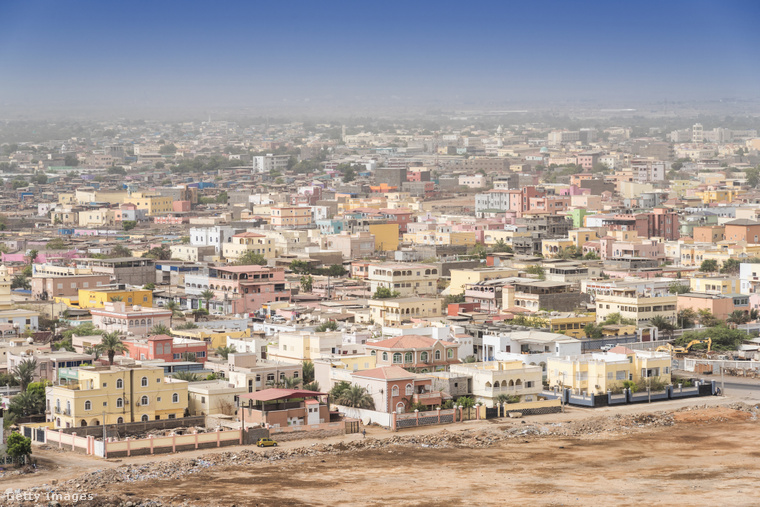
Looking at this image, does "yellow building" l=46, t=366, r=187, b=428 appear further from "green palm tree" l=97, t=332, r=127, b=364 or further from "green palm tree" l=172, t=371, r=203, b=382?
"green palm tree" l=97, t=332, r=127, b=364

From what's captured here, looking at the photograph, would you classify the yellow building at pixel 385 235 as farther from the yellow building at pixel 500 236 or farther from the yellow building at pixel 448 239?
the yellow building at pixel 500 236

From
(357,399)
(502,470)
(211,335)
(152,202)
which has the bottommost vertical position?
(502,470)

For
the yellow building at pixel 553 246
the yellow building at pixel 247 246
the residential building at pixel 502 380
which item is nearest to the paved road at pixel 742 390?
the residential building at pixel 502 380

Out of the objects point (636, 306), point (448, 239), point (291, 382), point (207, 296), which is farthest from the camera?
point (448, 239)

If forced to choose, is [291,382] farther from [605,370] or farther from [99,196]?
[99,196]

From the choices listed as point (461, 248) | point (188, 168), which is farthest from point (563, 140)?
point (461, 248)

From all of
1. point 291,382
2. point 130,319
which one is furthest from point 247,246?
point 291,382

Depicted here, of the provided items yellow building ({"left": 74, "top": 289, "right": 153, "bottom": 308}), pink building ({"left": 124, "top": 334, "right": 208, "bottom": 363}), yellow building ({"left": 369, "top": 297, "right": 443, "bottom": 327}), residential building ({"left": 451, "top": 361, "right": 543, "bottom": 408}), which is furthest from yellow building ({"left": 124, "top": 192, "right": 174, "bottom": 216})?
residential building ({"left": 451, "top": 361, "right": 543, "bottom": 408})
